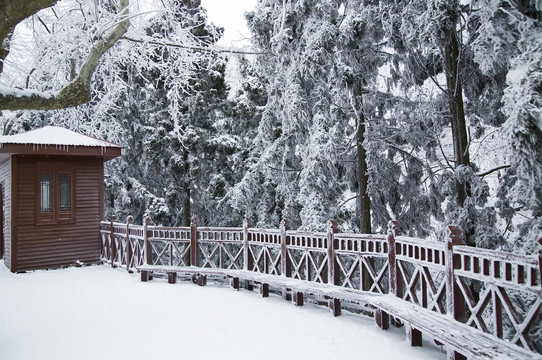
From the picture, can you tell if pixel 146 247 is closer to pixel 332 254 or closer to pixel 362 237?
pixel 332 254

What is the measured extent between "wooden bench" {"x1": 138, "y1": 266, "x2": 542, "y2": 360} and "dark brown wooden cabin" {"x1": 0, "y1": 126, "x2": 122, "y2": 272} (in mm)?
5738

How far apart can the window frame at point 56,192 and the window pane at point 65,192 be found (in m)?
0.04

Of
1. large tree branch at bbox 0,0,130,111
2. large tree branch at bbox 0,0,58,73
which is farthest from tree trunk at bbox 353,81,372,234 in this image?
large tree branch at bbox 0,0,58,73

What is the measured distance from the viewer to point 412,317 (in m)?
5.59

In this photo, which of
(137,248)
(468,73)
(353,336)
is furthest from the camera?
(137,248)

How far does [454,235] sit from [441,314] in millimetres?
1091

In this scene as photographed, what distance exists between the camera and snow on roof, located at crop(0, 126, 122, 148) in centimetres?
1221

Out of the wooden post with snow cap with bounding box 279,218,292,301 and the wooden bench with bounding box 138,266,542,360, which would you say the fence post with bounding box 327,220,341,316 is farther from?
the wooden post with snow cap with bounding box 279,218,292,301

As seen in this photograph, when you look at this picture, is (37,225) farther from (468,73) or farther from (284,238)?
(468,73)

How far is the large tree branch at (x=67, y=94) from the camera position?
5.55 metres

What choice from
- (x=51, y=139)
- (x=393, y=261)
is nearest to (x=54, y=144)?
(x=51, y=139)

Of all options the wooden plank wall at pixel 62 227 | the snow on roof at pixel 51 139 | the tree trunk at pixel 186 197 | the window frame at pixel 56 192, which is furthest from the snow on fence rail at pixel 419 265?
the tree trunk at pixel 186 197

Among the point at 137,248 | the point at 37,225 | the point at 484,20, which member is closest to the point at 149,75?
the point at 37,225

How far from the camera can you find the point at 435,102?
12.1 m
